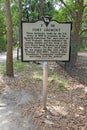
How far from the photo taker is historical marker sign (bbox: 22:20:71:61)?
629 cm

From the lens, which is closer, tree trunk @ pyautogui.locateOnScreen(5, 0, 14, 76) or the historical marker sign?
the historical marker sign

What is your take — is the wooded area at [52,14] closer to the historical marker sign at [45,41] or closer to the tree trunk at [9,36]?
the tree trunk at [9,36]

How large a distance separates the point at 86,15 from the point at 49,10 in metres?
5.11

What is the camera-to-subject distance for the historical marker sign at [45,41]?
629 cm

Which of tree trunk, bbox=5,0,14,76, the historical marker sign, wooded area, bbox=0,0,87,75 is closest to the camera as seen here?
the historical marker sign

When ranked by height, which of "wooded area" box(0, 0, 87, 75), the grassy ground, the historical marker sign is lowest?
the grassy ground

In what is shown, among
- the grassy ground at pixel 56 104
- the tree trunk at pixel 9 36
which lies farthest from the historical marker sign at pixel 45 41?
the tree trunk at pixel 9 36

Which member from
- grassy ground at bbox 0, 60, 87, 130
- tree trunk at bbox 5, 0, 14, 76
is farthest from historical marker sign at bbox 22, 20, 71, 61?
tree trunk at bbox 5, 0, 14, 76

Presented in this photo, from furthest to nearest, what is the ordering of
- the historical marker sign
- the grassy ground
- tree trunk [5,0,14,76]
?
tree trunk [5,0,14,76] < the historical marker sign < the grassy ground

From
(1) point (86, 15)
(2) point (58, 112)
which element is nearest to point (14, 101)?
(2) point (58, 112)

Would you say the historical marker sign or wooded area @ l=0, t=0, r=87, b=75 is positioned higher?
wooded area @ l=0, t=0, r=87, b=75

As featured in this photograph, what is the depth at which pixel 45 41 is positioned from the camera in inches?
251

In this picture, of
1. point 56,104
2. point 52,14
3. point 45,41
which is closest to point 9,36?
point 56,104

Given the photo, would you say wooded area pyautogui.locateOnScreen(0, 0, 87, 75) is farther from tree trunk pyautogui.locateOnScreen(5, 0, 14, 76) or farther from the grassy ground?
the grassy ground
